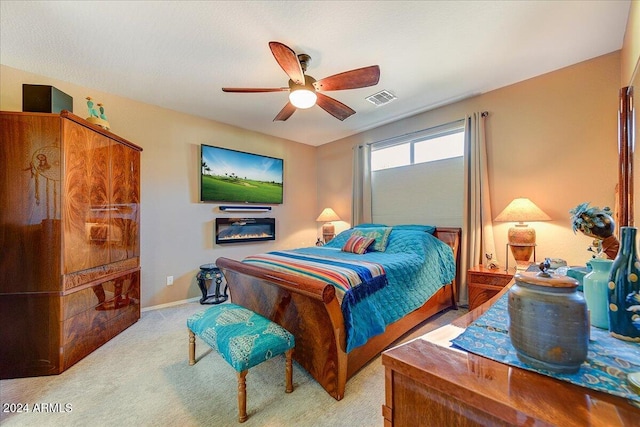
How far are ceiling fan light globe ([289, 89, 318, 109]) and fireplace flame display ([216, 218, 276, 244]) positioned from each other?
2.31 m

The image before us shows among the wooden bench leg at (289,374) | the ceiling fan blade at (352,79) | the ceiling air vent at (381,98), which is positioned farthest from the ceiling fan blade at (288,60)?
the wooden bench leg at (289,374)

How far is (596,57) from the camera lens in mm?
2480

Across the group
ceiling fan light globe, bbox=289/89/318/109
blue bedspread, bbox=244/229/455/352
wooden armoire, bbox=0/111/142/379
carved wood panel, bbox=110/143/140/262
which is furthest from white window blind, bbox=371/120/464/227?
wooden armoire, bbox=0/111/142/379

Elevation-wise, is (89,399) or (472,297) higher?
(472,297)

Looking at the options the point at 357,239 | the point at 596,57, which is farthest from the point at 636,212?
the point at 357,239

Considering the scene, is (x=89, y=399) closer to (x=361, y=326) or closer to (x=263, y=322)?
(x=263, y=322)

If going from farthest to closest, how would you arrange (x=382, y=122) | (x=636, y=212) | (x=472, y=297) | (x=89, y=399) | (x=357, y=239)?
(x=382, y=122)
(x=357, y=239)
(x=472, y=297)
(x=89, y=399)
(x=636, y=212)

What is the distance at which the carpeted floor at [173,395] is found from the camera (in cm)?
155

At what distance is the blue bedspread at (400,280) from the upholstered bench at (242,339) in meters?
0.46

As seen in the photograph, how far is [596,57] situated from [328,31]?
2.57 m

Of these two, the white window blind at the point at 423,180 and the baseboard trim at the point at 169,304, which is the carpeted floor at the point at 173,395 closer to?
the baseboard trim at the point at 169,304

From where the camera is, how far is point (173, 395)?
175 centimetres

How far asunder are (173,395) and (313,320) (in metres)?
1.05

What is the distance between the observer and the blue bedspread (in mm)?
1795
